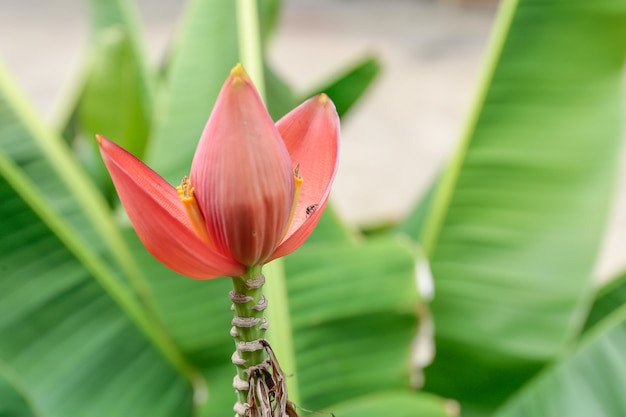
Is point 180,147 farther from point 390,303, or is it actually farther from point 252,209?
point 252,209

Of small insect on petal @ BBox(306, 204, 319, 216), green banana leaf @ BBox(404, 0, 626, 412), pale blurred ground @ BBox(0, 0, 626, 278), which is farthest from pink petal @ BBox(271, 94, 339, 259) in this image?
pale blurred ground @ BBox(0, 0, 626, 278)

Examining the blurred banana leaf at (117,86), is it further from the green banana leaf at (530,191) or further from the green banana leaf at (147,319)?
the green banana leaf at (530,191)

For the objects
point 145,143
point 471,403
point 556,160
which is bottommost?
point 471,403

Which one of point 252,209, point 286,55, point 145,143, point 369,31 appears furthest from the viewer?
point 369,31

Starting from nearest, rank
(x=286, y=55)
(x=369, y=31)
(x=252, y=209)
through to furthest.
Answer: (x=252, y=209) → (x=286, y=55) → (x=369, y=31)

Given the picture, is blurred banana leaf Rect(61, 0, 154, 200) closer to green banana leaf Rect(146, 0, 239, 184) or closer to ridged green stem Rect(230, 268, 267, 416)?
green banana leaf Rect(146, 0, 239, 184)

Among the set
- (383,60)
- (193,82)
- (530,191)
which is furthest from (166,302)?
(383,60)

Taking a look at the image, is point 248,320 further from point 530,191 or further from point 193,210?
point 530,191

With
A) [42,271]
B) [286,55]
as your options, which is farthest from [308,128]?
[286,55]

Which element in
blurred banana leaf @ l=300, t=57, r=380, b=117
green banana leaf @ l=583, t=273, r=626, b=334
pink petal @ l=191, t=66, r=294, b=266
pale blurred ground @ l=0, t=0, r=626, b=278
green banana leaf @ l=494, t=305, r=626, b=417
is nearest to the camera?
pink petal @ l=191, t=66, r=294, b=266

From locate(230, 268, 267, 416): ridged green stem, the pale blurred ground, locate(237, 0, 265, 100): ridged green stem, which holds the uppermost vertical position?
the pale blurred ground
